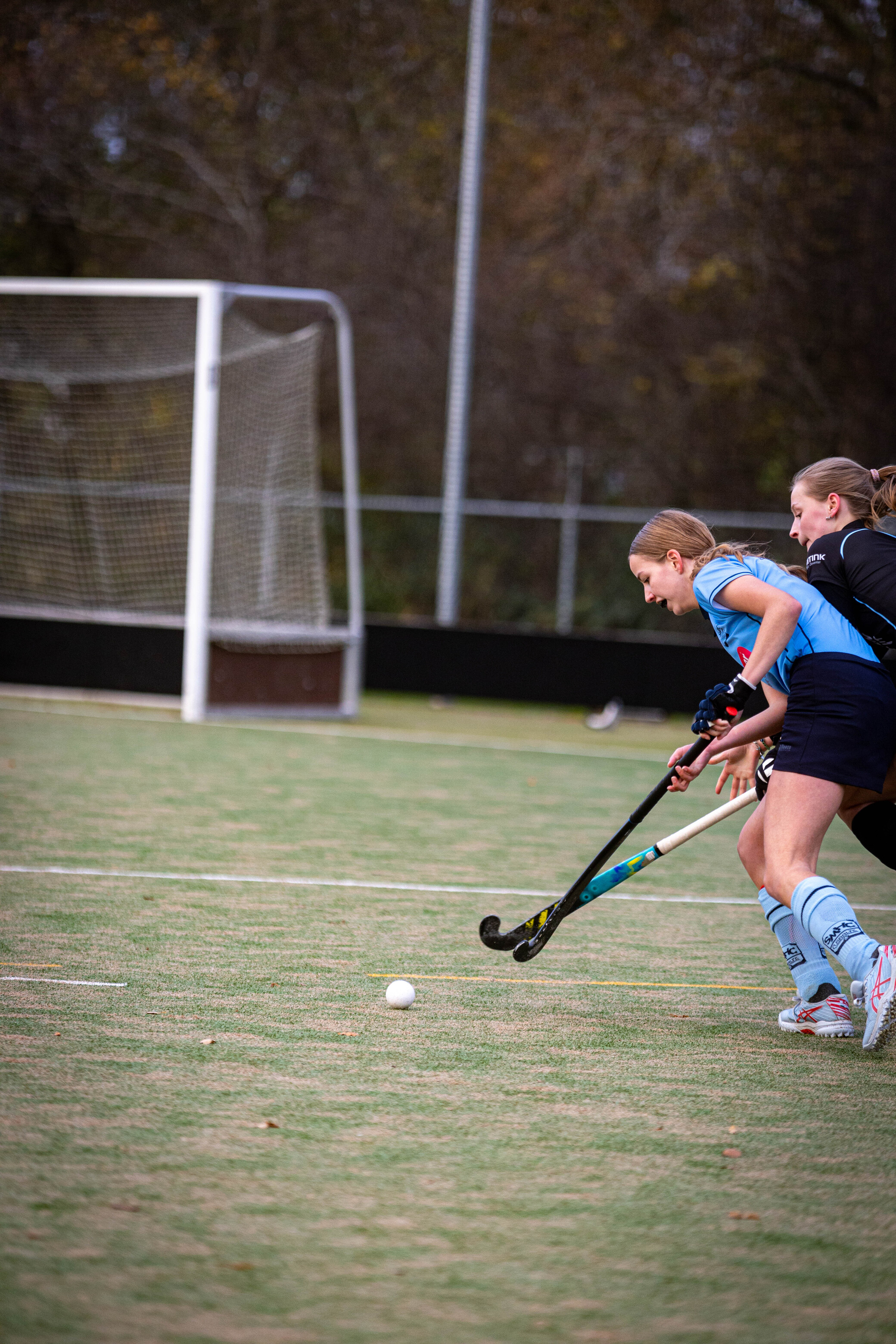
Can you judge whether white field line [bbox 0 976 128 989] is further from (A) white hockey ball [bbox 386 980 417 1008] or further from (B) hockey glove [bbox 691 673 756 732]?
(B) hockey glove [bbox 691 673 756 732]

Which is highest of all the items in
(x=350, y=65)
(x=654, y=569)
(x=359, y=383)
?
(x=350, y=65)

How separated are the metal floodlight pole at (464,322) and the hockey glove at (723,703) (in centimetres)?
1096

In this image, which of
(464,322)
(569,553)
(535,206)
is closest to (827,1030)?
(464,322)

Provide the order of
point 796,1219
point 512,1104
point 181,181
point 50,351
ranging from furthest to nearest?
point 181,181, point 50,351, point 512,1104, point 796,1219

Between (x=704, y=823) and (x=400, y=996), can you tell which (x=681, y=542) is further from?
(x=400, y=996)

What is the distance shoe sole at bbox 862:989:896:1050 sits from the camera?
338 centimetres

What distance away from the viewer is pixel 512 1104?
10.2ft

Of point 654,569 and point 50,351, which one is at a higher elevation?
Result: point 654,569

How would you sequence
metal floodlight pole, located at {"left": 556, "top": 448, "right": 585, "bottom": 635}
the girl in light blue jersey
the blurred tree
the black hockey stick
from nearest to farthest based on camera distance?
the girl in light blue jersey < the black hockey stick < metal floodlight pole, located at {"left": 556, "top": 448, "right": 585, "bottom": 635} < the blurred tree

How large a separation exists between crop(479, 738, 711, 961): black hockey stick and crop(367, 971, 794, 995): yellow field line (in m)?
0.09

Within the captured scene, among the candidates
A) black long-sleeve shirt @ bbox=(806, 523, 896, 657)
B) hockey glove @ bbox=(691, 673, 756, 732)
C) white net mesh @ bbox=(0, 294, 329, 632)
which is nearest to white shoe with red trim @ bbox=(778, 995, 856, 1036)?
hockey glove @ bbox=(691, 673, 756, 732)

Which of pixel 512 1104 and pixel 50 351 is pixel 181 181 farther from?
pixel 512 1104

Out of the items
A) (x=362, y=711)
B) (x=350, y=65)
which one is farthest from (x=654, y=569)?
(x=350, y=65)

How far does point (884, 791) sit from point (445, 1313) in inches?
85.1
